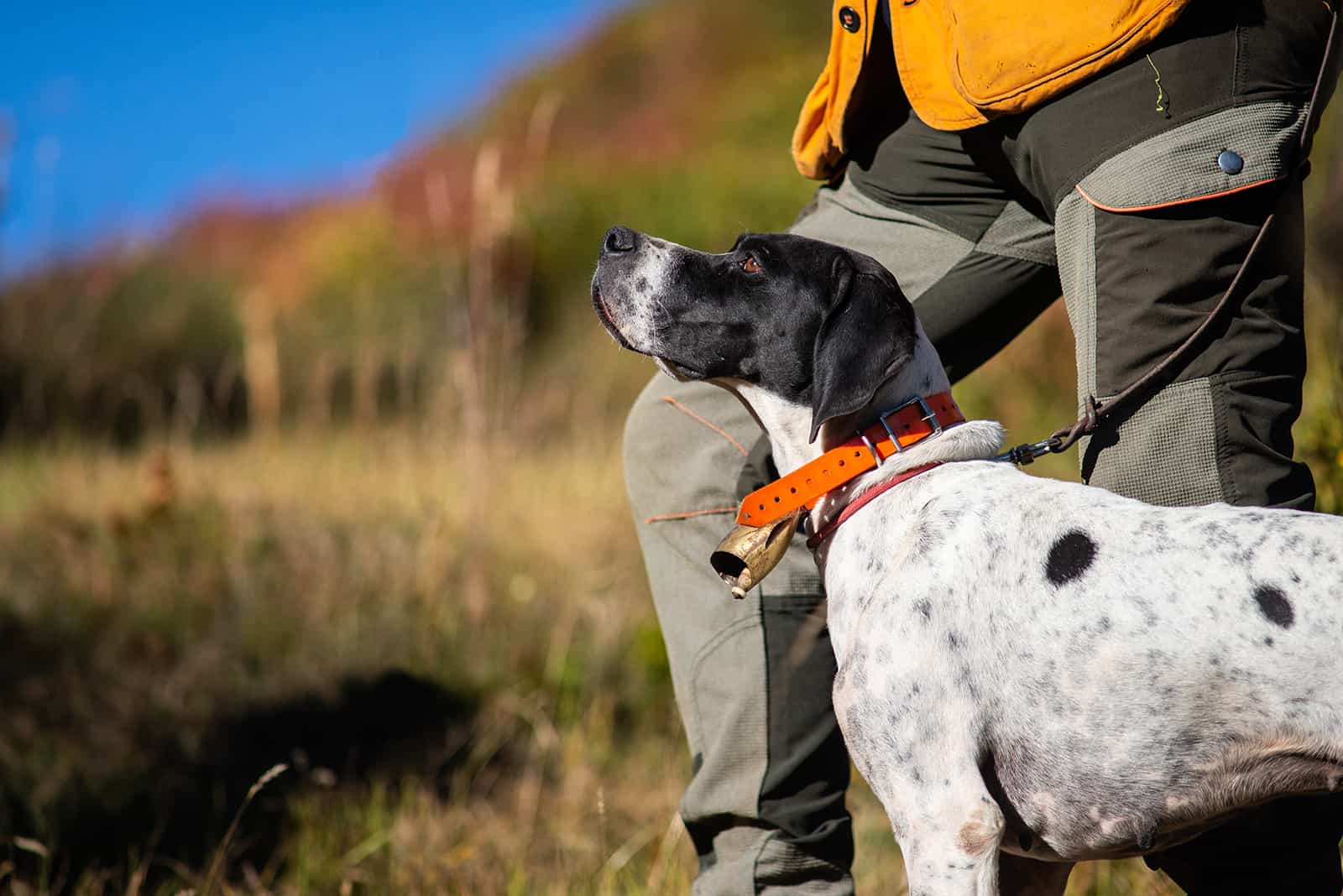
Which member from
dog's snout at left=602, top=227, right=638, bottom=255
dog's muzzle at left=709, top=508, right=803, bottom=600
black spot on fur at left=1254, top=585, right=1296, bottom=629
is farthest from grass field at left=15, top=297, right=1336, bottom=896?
dog's snout at left=602, top=227, right=638, bottom=255

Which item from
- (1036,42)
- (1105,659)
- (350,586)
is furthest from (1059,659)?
(350,586)

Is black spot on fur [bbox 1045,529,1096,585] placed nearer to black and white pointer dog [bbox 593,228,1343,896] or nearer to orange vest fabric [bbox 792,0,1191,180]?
black and white pointer dog [bbox 593,228,1343,896]

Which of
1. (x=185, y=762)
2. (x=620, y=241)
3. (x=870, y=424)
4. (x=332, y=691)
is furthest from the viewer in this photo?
(x=332, y=691)

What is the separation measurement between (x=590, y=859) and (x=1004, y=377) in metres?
3.78

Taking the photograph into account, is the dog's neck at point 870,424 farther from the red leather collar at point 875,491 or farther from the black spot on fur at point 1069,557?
the black spot on fur at point 1069,557

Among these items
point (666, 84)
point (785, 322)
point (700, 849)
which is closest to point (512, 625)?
point (700, 849)

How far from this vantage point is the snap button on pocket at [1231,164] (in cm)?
184

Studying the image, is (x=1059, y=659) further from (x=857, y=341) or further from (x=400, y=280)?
(x=400, y=280)

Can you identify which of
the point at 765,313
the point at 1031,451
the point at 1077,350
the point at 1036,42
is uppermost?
the point at 1036,42

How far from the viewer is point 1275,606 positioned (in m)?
1.72

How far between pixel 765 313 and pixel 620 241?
0.35m

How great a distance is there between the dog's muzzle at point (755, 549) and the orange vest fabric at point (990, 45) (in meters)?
0.76

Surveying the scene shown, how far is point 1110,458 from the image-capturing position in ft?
6.66

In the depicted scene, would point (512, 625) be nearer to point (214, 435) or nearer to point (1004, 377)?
point (1004, 377)
